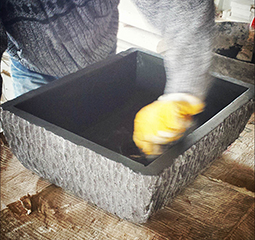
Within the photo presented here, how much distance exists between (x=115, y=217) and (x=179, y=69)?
0.40m

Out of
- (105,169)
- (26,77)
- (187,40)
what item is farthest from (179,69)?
(26,77)

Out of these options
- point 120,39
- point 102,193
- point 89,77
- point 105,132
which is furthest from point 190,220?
point 120,39

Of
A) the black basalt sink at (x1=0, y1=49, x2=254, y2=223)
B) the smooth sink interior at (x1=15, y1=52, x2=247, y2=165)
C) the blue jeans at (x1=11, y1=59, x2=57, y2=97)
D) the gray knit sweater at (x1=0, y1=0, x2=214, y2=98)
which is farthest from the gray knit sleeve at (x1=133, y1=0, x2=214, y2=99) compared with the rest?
the blue jeans at (x1=11, y1=59, x2=57, y2=97)

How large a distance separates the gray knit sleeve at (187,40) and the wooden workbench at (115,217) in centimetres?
27

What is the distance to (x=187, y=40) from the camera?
2.54 ft

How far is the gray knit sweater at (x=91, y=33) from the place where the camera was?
2.56 feet

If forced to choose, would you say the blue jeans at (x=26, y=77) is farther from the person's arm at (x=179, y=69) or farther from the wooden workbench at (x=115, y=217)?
the person's arm at (x=179, y=69)

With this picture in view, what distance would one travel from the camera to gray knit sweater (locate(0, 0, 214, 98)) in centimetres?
78

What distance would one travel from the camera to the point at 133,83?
1.20 meters

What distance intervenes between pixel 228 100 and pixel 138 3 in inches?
16.7

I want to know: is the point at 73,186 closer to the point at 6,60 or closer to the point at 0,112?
the point at 0,112

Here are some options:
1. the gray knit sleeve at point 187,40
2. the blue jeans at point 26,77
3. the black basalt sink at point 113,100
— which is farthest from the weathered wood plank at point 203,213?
the blue jeans at point 26,77

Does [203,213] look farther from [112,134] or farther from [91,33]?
[91,33]

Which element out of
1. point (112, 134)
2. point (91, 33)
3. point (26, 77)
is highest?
point (91, 33)
